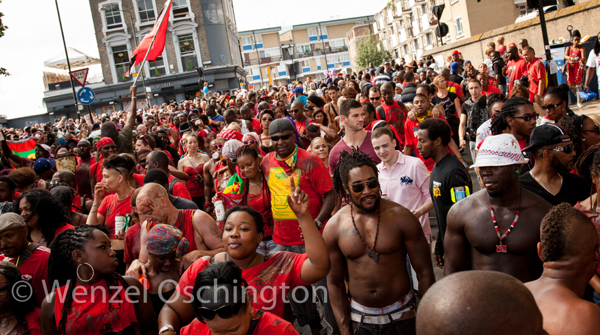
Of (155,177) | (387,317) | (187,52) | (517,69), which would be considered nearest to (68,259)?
(155,177)

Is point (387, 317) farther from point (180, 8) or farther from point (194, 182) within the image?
point (180, 8)

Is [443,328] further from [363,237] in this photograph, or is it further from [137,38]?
[137,38]

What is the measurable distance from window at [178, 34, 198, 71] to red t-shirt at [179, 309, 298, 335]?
40693mm

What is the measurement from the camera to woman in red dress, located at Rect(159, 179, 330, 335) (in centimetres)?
284

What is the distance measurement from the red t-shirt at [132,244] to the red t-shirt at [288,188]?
1.30 metres

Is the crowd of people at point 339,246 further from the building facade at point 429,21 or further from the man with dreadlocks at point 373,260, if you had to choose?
the building facade at point 429,21

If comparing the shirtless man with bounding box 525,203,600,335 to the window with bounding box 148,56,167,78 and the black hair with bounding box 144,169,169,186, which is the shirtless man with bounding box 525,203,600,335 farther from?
the window with bounding box 148,56,167,78

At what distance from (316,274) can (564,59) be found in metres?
12.3

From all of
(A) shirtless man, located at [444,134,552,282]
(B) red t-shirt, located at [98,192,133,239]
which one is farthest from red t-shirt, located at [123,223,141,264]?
(A) shirtless man, located at [444,134,552,282]

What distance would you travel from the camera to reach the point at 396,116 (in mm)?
7992

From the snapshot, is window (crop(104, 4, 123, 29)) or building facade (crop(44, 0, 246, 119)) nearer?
building facade (crop(44, 0, 246, 119))

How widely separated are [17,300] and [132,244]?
41.3 inches

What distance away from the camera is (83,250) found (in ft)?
10.6

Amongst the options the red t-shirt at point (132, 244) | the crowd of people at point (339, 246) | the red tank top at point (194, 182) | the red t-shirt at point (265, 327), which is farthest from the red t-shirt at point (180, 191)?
the red t-shirt at point (265, 327)
